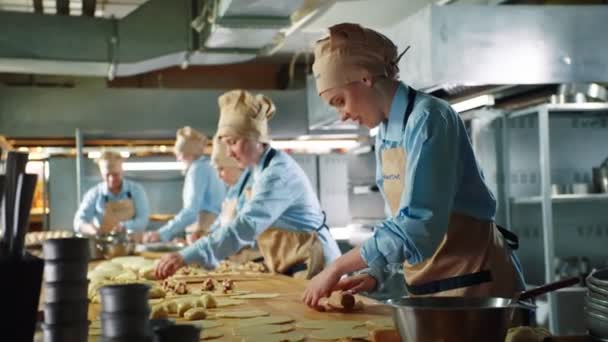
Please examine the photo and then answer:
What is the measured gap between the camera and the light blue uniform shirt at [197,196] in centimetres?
588

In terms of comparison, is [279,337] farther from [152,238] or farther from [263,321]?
[152,238]

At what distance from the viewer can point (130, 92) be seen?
7.19m

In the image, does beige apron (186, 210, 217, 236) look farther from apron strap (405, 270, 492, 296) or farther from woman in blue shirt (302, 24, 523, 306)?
apron strap (405, 270, 492, 296)

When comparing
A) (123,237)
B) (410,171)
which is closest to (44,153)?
(123,237)

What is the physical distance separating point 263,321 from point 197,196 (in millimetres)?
4116

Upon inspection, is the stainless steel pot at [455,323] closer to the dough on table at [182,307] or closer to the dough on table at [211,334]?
the dough on table at [211,334]

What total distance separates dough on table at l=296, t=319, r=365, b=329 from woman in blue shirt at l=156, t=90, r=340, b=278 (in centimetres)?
122

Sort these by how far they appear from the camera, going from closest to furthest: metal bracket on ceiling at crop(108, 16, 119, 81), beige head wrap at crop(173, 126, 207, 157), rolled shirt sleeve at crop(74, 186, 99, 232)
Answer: metal bracket on ceiling at crop(108, 16, 119, 81)
beige head wrap at crop(173, 126, 207, 157)
rolled shirt sleeve at crop(74, 186, 99, 232)

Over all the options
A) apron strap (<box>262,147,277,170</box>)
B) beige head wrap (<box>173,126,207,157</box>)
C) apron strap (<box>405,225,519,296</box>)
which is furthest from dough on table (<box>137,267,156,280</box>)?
beige head wrap (<box>173,126,207,157</box>)

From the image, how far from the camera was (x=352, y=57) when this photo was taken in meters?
2.13

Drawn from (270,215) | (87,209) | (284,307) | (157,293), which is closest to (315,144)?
(87,209)

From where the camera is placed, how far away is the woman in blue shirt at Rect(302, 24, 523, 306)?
6.16 feet

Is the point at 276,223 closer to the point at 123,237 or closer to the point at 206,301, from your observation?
the point at 206,301

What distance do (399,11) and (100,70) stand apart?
246cm
